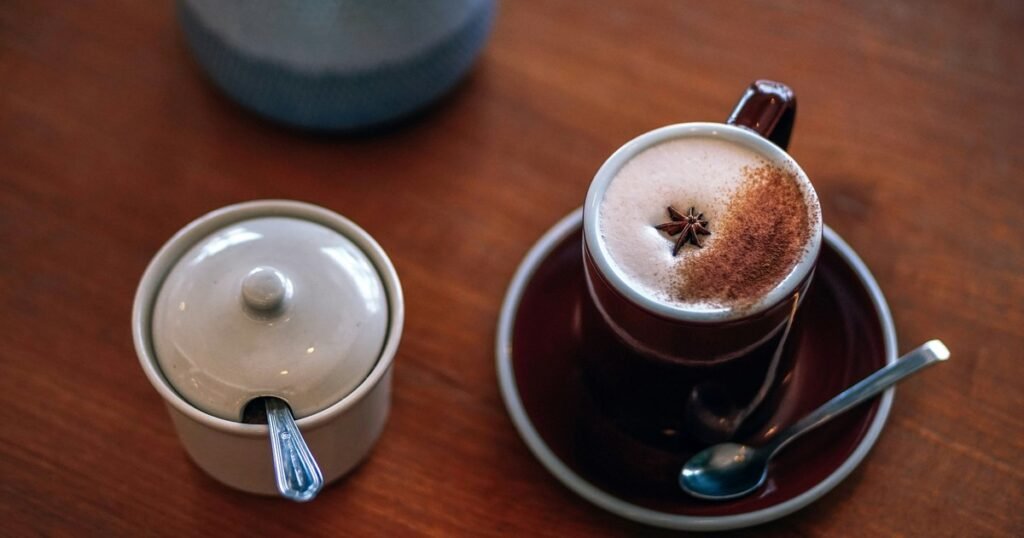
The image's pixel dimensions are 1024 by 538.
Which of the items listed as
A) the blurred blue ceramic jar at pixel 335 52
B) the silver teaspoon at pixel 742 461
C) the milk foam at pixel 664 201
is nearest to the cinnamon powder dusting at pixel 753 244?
the milk foam at pixel 664 201

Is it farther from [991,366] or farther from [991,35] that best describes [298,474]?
[991,35]

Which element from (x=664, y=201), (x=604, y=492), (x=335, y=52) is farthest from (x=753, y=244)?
(x=335, y=52)

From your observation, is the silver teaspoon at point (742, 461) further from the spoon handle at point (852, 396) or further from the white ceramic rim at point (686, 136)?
the white ceramic rim at point (686, 136)

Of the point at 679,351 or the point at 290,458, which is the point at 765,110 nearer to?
the point at 679,351

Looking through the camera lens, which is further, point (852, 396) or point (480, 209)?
point (480, 209)

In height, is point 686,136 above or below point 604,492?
above

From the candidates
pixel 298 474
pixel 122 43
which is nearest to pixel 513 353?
pixel 298 474
